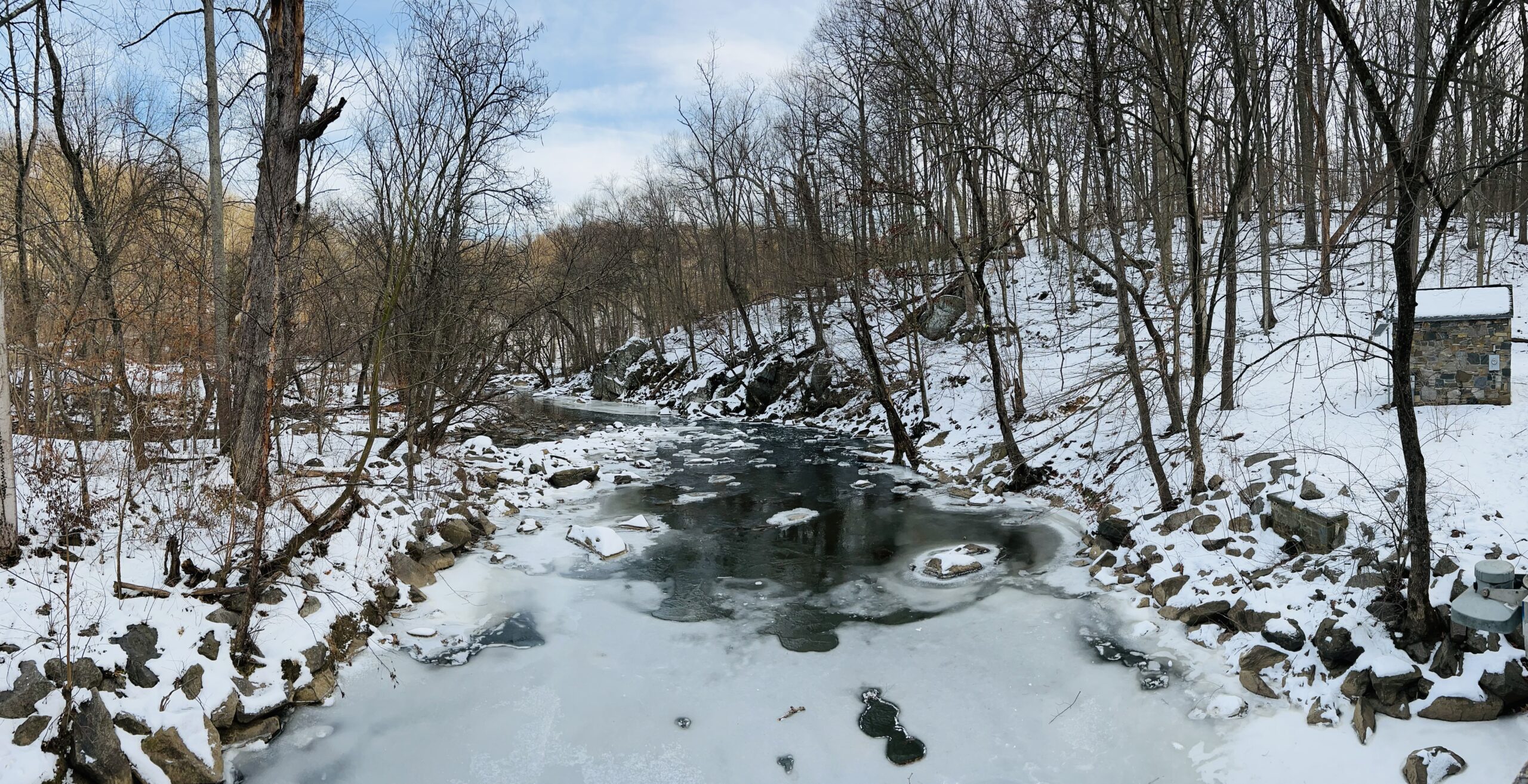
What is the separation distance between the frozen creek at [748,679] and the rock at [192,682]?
0.58 meters

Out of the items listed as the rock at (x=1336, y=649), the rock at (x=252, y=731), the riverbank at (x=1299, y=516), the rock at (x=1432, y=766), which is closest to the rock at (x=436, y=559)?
the rock at (x=252, y=731)

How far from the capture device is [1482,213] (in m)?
12.5

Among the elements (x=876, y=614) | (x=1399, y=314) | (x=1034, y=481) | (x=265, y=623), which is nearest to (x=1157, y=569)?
(x=876, y=614)

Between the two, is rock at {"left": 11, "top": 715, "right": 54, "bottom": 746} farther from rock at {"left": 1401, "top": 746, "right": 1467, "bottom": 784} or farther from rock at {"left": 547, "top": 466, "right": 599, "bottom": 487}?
rock at {"left": 547, "top": 466, "right": 599, "bottom": 487}

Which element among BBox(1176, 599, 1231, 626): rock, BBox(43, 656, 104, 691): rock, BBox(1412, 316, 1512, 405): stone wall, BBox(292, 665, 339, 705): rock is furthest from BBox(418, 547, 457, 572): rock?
BBox(1412, 316, 1512, 405): stone wall

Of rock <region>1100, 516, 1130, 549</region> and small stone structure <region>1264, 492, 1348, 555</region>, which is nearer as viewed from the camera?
small stone structure <region>1264, 492, 1348, 555</region>

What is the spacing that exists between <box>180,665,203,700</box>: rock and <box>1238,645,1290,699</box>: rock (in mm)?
7933

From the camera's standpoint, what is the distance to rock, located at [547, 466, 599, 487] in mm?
14305

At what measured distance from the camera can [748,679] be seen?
672 cm

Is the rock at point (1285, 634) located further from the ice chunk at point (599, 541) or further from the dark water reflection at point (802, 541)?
the ice chunk at point (599, 541)

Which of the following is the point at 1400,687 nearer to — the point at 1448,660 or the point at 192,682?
the point at 1448,660

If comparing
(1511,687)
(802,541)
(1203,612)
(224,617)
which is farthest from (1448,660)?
(224,617)

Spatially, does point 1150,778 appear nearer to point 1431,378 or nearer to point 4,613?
point 1431,378

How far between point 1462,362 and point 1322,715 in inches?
227
